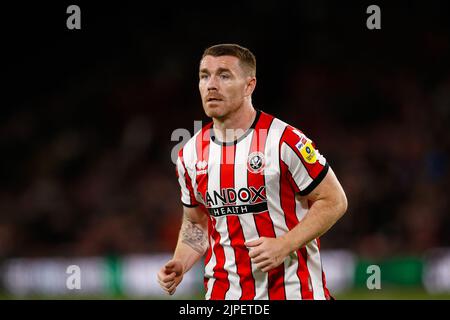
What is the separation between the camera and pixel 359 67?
18016 mm

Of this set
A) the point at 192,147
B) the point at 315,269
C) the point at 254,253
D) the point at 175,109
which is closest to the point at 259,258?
the point at 254,253

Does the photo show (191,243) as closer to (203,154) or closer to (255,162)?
(203,154)

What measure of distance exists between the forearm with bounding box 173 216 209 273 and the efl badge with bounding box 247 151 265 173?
2.27 feet

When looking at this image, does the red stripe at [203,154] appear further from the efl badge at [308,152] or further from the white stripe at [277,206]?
the efl badge at [308,152]

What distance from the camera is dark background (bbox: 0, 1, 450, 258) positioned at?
48.6 feet

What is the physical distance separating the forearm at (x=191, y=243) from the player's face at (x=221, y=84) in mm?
824

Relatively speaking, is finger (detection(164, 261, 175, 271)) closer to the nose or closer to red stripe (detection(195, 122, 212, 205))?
red stripe (detection(195, 122, 212, 205))

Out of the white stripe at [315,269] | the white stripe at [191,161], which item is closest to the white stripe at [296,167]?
the white stripe at [315,269]

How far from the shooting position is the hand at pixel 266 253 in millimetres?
4480

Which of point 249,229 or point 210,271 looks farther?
point 210,271

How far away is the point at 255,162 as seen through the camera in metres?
4.83

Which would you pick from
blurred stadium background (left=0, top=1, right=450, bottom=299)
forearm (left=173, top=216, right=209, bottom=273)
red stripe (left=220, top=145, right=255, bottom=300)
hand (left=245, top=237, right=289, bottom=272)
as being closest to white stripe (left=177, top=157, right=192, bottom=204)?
forearm (left=173, top=216, right=209, bottom=273)

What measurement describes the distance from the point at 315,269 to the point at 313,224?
41cm

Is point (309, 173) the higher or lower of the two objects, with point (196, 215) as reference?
higher
